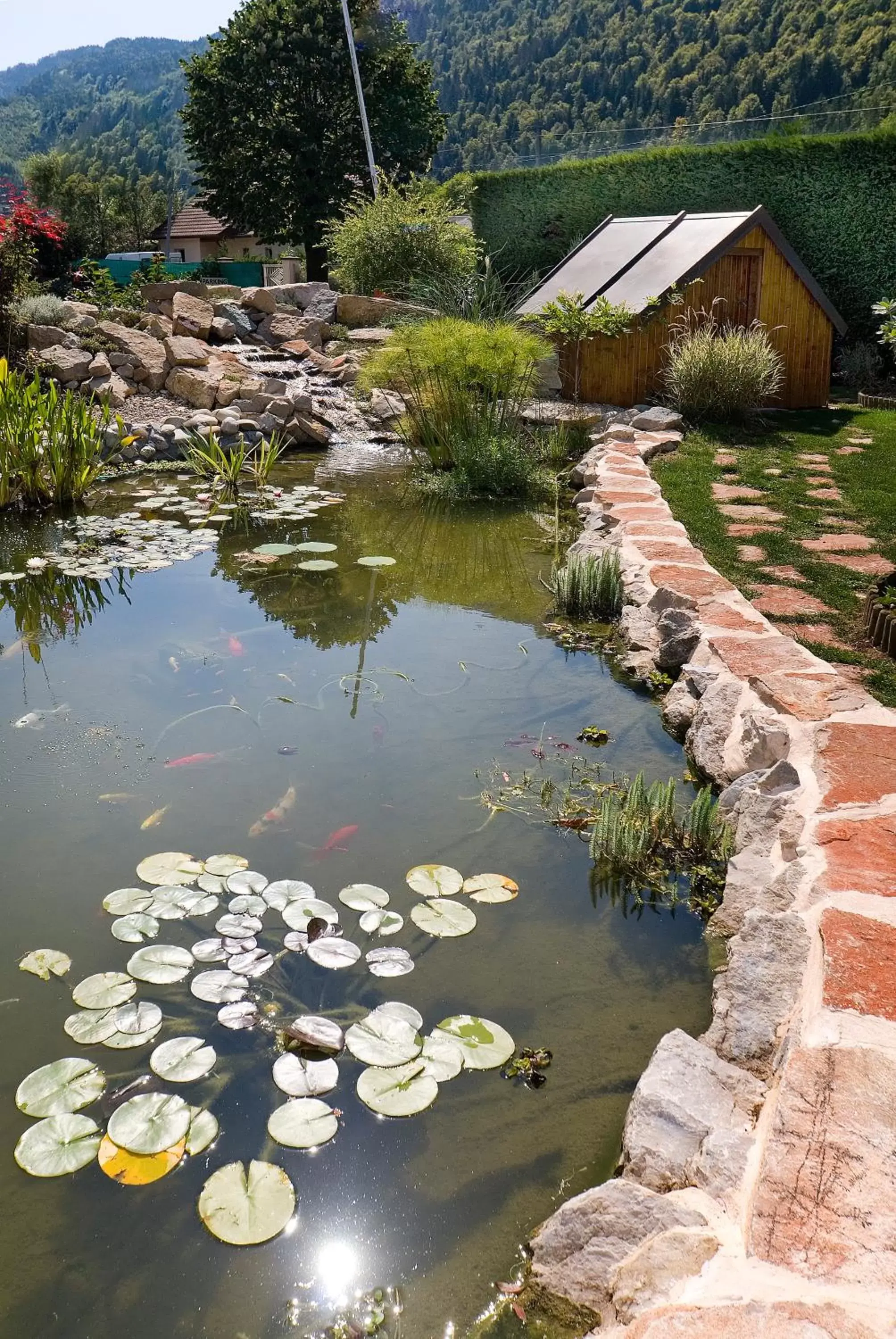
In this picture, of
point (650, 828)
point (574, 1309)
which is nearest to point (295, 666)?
point (650, 828)

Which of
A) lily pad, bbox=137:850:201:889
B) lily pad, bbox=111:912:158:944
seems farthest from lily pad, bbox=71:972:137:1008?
lily pad, bbox=137:850:201:889

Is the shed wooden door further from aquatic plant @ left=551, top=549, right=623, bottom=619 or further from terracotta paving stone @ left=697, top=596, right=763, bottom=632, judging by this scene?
terracotta paving stone @ left=697, top=596, right=763, bottom=632

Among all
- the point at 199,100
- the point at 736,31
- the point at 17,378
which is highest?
the point at 736,31

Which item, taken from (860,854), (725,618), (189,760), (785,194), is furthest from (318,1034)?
(785,194)

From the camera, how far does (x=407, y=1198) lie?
184 centimetres

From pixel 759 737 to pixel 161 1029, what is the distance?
189cm

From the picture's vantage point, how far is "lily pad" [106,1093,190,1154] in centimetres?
191

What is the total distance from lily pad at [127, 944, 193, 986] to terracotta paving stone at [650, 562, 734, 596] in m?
2.71

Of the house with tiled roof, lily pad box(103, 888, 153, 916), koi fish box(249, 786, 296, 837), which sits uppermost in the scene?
the house with tiled roof

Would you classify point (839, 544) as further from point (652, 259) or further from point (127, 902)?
point (652, 259)

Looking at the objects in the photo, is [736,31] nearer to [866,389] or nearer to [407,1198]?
[866,389]

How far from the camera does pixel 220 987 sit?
233 cm

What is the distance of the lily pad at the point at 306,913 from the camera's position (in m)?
2.54

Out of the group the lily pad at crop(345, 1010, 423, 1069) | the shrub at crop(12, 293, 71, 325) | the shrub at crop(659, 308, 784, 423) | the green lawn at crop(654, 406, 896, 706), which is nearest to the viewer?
the lily pad at crop(345, 1010, 423, 1069)
